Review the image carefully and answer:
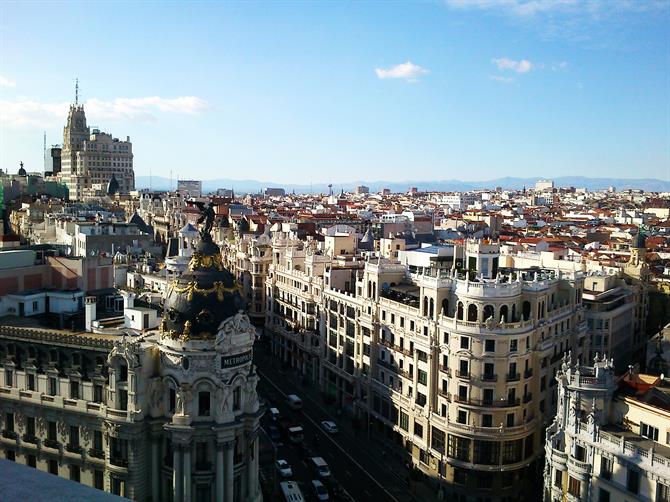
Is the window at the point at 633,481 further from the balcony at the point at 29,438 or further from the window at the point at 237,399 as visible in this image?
the balcony at the point at 29,438

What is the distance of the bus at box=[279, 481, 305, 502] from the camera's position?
215ft

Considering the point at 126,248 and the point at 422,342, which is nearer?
the point at 422,342

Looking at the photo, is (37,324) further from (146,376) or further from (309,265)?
(309,265)

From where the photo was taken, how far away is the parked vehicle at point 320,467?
73250 millimetres

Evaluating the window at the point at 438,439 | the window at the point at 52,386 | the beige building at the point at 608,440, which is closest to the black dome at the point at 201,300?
the window at the point at 52,386

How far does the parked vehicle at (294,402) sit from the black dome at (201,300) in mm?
38911

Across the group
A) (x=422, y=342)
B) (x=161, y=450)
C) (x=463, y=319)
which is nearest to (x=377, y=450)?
(x=422, y=342)

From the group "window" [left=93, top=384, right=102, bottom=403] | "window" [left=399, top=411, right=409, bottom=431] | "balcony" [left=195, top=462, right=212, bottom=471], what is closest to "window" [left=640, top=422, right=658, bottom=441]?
"window" [left=399, top=411, right=409, bottom=431]

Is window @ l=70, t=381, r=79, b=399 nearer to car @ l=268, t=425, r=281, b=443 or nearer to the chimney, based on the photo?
the chimney

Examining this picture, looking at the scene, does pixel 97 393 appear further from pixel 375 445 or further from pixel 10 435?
pixel 375 445

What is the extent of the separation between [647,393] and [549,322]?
21698mm

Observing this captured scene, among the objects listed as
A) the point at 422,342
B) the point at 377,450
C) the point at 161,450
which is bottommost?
the point at 377,450

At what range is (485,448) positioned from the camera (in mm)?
A: 70375

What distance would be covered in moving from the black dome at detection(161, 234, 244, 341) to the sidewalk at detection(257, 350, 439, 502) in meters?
30.5
